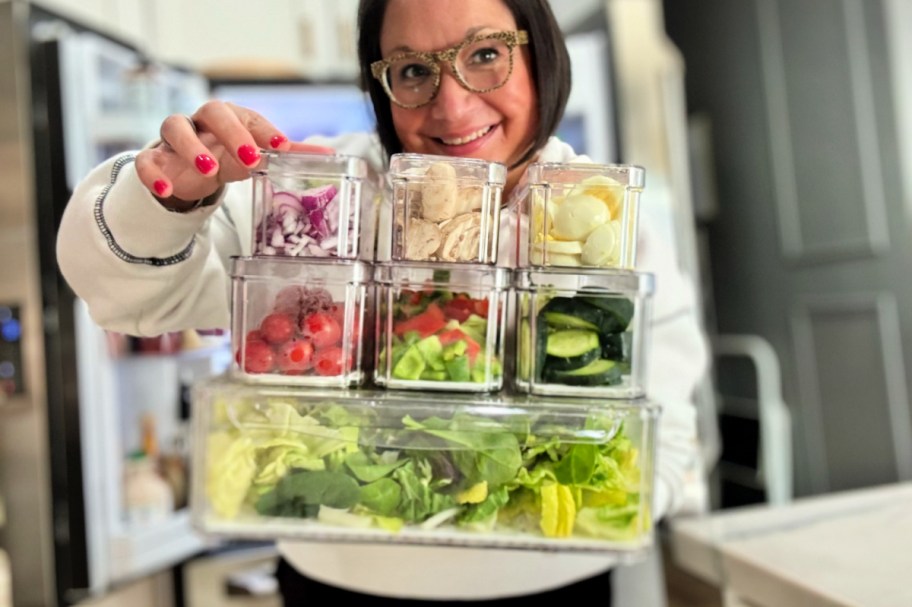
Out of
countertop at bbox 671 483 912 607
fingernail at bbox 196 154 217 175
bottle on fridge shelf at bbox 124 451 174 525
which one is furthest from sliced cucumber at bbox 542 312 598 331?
bottle on fridge shelf at bbox 124 451 174 525

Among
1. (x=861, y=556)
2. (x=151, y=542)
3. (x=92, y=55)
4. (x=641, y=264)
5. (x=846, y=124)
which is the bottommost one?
(x=151, y=542)

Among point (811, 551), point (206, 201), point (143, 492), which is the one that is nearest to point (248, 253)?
point (206, 201)

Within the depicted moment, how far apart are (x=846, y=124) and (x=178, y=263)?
1.71 m

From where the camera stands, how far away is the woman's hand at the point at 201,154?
1.52 feet

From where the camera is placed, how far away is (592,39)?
1.45m

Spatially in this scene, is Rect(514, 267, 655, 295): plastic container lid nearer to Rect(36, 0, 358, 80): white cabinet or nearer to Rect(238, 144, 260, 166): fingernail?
Rect(238, 144, 260, 166): fingernail

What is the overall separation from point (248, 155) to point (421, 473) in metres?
0.24

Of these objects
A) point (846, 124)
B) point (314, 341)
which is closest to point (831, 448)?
point (846, 124)

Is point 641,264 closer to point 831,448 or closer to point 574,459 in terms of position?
point 574,459

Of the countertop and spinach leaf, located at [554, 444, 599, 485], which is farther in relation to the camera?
the countertop

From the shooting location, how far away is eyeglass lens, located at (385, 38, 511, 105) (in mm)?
470

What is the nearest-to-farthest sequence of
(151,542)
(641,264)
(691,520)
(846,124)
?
(641,264) < (691,520) < (151,542) < (846,124)

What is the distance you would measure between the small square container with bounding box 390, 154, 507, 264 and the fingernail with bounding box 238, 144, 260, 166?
0.09 m

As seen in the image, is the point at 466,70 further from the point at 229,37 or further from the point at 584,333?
the point at 229,37
